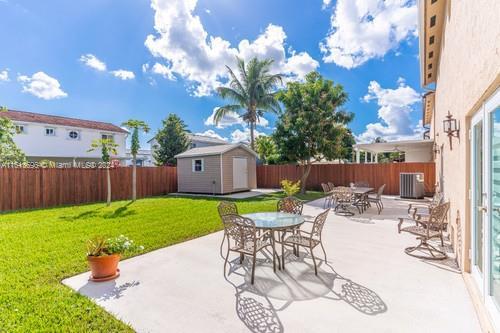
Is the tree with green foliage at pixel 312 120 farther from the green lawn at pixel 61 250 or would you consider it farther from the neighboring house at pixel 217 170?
the green lawn at pixel 61 250

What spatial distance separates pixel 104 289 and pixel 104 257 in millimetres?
409

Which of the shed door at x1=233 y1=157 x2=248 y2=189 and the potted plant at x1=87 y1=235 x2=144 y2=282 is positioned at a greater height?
the shed door at x1=233 y1=157 x2=248 y2=189

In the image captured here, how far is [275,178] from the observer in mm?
17188

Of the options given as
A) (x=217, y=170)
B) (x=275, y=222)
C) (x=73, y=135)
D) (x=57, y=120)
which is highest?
(x=57, y=120)

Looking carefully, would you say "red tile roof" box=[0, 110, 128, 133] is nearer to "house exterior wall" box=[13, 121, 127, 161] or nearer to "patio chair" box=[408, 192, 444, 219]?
"house exterior wall" box=[13, 121, 127, 161]

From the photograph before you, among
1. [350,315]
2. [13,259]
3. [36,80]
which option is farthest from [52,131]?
[350,315]

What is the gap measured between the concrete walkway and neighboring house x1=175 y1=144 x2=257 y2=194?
359 inches

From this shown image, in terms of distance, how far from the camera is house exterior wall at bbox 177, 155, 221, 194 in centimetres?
1348

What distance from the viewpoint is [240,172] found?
14.9m

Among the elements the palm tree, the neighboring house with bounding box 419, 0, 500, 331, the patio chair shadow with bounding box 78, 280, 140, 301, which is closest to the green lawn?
the patio chair shadow with bounding box 78, 280, 140, 301

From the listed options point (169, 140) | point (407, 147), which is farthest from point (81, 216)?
point (407, 147)

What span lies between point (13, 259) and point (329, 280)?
5.26m

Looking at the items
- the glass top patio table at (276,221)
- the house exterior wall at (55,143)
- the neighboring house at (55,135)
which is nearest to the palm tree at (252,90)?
the house exterior wall at (55,143)

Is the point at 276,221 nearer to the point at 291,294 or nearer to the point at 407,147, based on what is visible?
the point at 291,294
